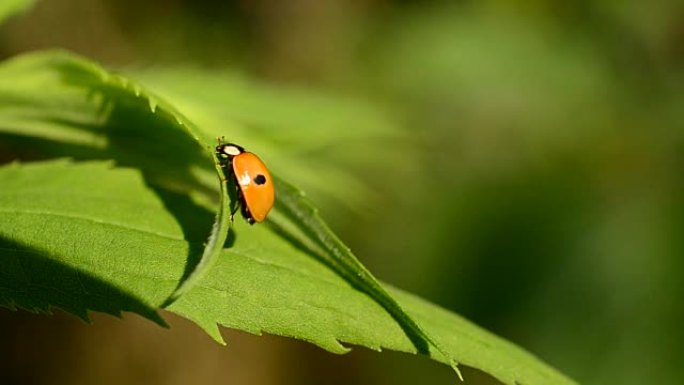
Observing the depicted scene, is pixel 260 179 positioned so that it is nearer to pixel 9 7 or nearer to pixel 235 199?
pixel 235 199

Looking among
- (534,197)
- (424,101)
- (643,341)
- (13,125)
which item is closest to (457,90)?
(424,101)

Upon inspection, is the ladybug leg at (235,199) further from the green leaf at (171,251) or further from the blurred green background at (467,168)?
the blurred green background at (467,168)

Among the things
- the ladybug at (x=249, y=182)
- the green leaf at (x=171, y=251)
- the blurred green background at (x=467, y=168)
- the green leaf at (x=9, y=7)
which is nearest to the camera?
the green leaf at (x=171, y=251)

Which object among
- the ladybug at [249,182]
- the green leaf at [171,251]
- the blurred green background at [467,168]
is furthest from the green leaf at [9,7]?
the blurred green background at [467,168]

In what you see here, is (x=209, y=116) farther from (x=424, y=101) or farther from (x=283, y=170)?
(x=424, y=101)

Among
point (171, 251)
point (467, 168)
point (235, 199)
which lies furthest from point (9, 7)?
point (467, 168)
